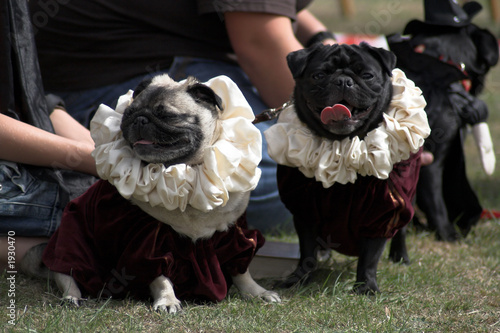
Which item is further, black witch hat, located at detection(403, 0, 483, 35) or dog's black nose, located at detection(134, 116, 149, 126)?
black witch hat, located at detection(403, 0, 483, 35)

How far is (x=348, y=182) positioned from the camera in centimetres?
235

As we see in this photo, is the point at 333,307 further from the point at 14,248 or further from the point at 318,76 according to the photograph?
the point at 14,248

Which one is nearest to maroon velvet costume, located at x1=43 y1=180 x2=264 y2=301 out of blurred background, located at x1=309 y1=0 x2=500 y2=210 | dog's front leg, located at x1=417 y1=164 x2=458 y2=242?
dog's front leg, located at x1=417 y1=164 x2=458 y2=242

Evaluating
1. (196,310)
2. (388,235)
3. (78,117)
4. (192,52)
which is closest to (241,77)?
(192,52)

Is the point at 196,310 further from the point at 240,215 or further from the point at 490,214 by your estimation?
the point at 490,214

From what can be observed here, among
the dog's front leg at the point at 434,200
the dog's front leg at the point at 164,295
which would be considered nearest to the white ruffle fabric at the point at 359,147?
the dog's front leg at the point at 164,295

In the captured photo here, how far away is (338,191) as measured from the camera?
2.37m

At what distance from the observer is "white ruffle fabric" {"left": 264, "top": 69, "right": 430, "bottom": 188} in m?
2.22

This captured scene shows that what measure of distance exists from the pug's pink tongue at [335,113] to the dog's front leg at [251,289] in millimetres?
707

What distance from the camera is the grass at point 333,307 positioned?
197cm

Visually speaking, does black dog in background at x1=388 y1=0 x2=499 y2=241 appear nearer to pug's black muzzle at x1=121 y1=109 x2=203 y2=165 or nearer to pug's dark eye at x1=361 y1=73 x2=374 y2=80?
pug's dark eye at x1=361 y1=73 x2=374 y2=80

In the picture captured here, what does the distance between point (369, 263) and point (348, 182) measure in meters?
0.35

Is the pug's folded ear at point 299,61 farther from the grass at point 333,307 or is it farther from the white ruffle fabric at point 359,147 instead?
the grass at point 333,307

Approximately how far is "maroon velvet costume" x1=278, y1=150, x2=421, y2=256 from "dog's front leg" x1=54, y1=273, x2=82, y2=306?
0.92 meters
